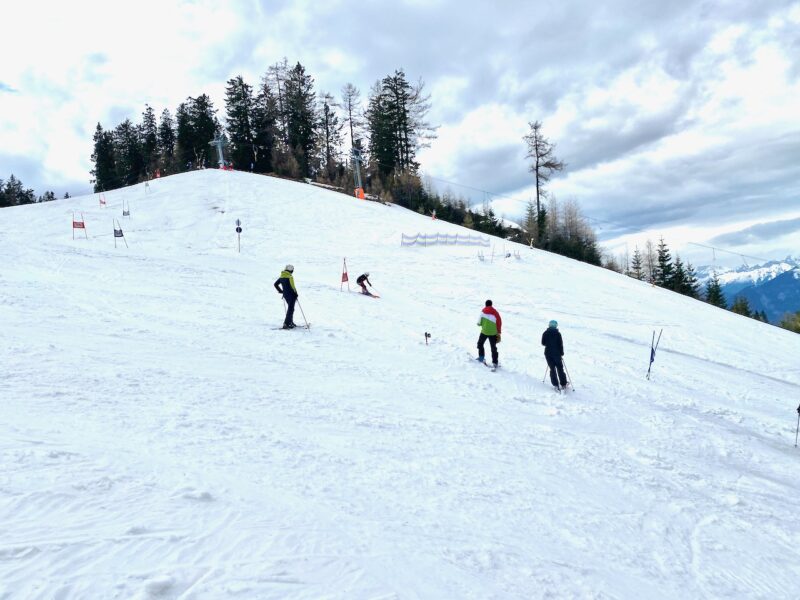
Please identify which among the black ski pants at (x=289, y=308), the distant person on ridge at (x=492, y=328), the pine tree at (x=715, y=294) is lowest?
the pine tree at (x=715, y=294)

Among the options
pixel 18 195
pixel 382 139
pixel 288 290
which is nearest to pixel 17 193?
pixel 18 195

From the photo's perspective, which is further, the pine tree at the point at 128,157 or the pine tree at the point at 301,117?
the pine tree at the point at 128,157

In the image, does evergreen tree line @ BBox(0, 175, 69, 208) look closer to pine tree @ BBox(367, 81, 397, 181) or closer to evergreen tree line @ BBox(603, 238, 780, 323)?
pine tree @ BBox(367, 81, 397, 181)

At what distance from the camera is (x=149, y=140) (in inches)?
3034

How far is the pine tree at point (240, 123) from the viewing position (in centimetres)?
6644

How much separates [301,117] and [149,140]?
28.4 meters

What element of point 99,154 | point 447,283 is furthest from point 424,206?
point 99,154

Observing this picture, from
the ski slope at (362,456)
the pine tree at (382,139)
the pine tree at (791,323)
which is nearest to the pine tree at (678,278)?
the pine tree at (791,323)

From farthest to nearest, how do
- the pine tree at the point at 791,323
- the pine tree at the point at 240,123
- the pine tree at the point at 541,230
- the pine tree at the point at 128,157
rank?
the pine tree at the point at 128,157, the pine tree at the point at 240,123, the pine tree at the point at 541,230, the pine tree at the point at 791,323

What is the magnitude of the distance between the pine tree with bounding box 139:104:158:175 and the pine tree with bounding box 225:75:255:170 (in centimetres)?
1699

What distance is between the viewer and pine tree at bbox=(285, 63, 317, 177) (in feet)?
222

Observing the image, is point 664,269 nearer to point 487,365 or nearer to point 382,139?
point 382,139

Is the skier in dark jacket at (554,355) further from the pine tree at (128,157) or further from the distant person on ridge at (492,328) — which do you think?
the pine tree at (128,157)

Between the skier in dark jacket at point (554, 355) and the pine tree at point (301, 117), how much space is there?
198 feet
